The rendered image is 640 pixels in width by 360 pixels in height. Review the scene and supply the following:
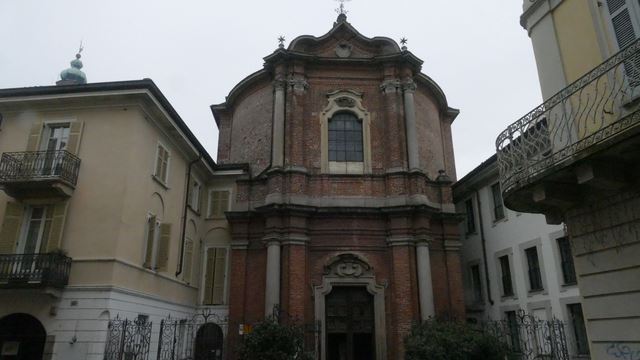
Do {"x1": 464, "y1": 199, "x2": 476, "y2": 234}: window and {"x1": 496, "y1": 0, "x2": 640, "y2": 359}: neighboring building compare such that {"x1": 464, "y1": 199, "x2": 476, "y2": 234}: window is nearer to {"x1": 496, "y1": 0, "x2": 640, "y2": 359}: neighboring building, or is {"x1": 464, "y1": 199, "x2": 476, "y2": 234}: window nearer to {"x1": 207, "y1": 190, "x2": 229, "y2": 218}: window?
{"x1": 207, "y1": 190, "x2": 229, "y2": 218}: window

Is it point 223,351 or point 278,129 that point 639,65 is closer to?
point 278,129

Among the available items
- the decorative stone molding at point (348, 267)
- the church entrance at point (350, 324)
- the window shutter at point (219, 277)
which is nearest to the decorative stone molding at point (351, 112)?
the decorative stone molding at point (348, 267)

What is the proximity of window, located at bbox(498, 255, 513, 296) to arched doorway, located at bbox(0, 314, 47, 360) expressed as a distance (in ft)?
56.3

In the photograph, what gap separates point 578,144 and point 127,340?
12731mm

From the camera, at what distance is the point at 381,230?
64.0ft

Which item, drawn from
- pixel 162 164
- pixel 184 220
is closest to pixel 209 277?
pixel 184 220

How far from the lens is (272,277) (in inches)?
721

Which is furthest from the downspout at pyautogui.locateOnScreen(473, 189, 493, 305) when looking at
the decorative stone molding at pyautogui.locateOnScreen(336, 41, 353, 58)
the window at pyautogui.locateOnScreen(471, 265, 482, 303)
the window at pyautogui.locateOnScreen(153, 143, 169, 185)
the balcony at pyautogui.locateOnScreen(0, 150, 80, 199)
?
the balcony at pyautogui.locateOnScreen(0, 150, 80, 199)

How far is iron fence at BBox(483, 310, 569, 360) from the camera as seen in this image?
13.6 meters

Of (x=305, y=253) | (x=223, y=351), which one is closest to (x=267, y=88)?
(x=305, y=253)

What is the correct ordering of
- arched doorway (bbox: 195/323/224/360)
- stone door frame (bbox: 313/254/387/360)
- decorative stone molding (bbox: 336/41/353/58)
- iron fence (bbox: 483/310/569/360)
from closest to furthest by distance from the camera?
iron fence (bbox: 483/310/569/360), stone door frame (bbox: 313/254/387/360), arched doorway (bbox: 195/323/224/360), decorative stone molding (bbox: 336/41/353/58)

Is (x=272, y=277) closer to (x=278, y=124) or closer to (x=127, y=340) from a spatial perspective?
(x=127, y=340)

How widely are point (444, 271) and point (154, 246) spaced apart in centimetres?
1144

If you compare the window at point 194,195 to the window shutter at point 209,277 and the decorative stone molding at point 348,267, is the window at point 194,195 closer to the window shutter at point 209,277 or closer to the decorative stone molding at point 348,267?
the window shutter at point 209,277
